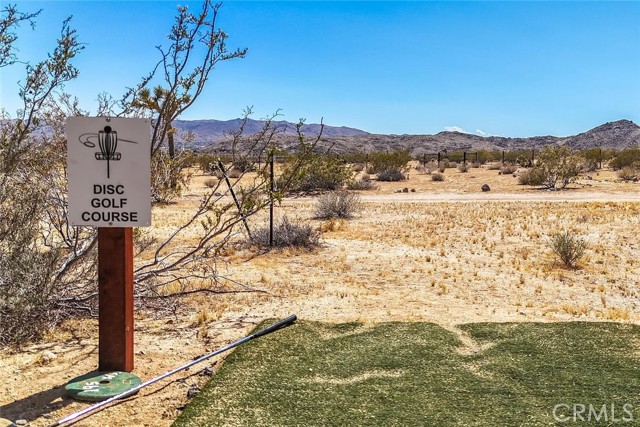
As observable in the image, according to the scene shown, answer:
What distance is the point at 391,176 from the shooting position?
35.6 m

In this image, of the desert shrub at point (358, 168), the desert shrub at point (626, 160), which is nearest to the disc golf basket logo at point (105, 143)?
the desert shrub at point (358, 168)

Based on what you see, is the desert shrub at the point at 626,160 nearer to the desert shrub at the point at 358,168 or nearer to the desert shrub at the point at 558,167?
the desert shrub at the point at 558,167

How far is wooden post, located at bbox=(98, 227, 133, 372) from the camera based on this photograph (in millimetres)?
4836

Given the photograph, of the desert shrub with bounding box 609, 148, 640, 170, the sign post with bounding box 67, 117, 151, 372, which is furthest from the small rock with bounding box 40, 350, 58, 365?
the desert shrub with bounding box 609, 148, 640, 170

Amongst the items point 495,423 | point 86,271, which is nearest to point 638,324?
point 495,423

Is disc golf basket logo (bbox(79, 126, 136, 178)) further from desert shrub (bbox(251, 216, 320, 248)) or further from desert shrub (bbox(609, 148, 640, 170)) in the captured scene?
desert shrub (bbox(609, 148, 640, 170))

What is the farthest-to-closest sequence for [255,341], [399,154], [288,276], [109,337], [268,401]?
[399,154] → [288,276] → [255,341] → [109,337] → [268,401]

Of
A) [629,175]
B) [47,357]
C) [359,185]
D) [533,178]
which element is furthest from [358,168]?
[47,357]

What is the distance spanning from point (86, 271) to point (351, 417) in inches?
179

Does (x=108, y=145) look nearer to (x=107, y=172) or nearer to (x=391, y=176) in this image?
(x=107, y=172)

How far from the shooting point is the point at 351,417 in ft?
13.5

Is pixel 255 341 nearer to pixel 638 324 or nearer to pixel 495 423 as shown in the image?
A: pixel 495 423

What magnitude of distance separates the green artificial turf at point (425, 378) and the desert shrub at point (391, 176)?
29454 mm

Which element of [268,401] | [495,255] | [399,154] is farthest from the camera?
[399,154]
